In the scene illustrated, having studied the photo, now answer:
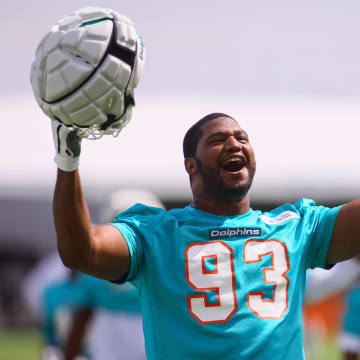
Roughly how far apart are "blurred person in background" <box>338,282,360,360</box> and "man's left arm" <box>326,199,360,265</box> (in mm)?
4230

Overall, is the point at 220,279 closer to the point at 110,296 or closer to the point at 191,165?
the point at 191,165

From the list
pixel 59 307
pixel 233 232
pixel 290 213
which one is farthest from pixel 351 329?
pixel 233 232

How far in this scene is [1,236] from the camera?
21.0 m

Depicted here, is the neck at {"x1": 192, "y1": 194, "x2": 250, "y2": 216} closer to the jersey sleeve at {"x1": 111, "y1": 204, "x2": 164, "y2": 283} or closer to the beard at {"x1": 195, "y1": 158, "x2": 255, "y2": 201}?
the beard at {"x1": 195, "y1": 158, "x2": 255, "y2": 201}

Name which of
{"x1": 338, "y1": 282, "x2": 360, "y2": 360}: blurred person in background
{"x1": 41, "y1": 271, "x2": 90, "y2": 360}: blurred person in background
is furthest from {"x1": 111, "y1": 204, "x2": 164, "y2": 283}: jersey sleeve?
{"x1": 338, "y1": 282, "x2": 360, "y2": 360}: blurred person in background

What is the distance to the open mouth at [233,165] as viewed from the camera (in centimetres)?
340

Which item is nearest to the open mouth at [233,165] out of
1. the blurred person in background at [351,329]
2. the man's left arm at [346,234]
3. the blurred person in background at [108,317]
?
the man's left arm at [346,234]

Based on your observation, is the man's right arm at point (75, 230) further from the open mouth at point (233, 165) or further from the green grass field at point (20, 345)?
the green grass field at point (20, 345)

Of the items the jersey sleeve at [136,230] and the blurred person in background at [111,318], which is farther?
the blurred person in background at [111,318]

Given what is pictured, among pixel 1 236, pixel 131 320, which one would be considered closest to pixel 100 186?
pixel 1 236

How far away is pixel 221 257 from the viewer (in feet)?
11.0

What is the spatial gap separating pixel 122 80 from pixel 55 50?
277mm

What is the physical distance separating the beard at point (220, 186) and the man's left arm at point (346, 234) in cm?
44

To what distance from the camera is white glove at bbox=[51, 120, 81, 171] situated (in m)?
2.93
